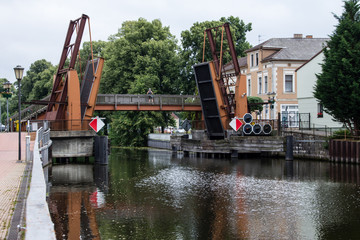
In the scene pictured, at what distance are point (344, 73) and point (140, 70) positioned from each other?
26788 millimetres

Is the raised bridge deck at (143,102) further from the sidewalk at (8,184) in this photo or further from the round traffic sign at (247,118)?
the sidewalk at (8,184)

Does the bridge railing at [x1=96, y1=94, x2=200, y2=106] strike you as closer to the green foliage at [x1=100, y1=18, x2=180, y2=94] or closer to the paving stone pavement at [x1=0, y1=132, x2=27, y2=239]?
the green foliage at [x1=100, y1=18, x2=180, y2=94]

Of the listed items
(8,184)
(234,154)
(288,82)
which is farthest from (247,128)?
(8,184)

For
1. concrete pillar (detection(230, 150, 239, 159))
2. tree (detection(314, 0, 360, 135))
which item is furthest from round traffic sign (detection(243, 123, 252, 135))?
tree (detection(314, 0, 360, 135))

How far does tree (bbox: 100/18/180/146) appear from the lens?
49.0m

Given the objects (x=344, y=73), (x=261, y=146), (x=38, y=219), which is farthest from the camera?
(x=261, y=146)

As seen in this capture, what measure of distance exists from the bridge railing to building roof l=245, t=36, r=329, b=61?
12132mm

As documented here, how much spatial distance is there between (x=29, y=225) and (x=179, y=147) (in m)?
35.2

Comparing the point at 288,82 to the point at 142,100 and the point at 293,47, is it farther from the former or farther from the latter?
the point at 142,100

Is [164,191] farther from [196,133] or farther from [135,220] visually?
[196,133]

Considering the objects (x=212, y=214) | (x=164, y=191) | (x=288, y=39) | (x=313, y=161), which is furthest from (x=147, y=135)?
(x=212, y=214)

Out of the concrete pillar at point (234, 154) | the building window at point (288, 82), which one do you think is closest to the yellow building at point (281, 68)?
the building window at point (288, 82)

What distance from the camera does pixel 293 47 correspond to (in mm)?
48406

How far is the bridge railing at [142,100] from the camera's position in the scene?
35.8 m
